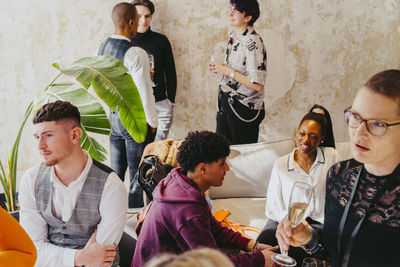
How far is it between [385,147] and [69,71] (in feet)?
6.43

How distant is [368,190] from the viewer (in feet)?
4.49

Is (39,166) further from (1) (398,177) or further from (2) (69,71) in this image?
(1) (398,177)

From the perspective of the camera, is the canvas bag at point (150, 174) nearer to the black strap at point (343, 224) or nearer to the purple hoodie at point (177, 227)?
the purple hoodie at point (177, 227)

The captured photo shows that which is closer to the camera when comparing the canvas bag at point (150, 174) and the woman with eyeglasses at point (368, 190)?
the woman with eyeglasses at point (368, 190)

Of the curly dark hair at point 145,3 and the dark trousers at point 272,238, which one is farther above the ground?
the curly dark hair at point 145,3

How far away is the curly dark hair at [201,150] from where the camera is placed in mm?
2080

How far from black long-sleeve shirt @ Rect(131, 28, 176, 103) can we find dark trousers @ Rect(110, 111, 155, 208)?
0.66 metres

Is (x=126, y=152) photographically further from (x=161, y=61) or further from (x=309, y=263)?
(x=309, y=263)

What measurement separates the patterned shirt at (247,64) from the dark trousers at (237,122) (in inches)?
2.0

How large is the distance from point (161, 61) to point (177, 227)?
255 centimetres

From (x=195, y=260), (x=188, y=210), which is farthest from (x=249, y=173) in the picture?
(x=195, y=260)

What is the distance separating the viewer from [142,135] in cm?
278

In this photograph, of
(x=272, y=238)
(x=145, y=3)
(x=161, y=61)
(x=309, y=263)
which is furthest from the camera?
(x=161, y=61)

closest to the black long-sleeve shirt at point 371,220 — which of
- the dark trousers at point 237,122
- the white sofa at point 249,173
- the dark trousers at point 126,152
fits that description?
the white sofa at point 249,173
